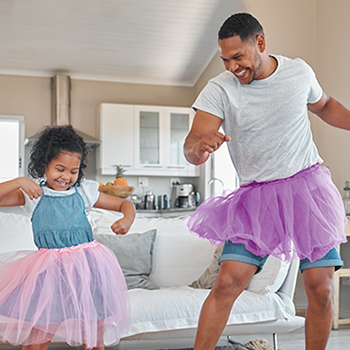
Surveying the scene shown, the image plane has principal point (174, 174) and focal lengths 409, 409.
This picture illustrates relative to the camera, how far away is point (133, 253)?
2.44 metres

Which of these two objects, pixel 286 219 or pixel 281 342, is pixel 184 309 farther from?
pixel 286 219

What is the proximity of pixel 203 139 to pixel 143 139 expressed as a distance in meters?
4.53

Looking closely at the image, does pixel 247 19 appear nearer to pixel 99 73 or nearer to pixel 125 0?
pixel 125 0

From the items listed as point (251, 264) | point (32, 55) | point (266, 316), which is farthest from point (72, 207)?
point (32, 55)

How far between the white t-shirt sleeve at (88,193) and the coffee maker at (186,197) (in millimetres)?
3899

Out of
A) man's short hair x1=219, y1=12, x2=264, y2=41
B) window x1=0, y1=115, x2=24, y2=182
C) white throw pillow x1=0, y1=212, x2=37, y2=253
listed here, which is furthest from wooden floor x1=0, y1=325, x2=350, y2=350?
window x1=0, y1=115, x2=24, y2=182

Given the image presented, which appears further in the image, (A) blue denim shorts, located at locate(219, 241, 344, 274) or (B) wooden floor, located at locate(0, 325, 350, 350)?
(B) wooden floor, located at locate(0, 325, 350, 350)

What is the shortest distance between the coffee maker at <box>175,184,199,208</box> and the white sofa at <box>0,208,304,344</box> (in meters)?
2.75

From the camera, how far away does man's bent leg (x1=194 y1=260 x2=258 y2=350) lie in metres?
1.28

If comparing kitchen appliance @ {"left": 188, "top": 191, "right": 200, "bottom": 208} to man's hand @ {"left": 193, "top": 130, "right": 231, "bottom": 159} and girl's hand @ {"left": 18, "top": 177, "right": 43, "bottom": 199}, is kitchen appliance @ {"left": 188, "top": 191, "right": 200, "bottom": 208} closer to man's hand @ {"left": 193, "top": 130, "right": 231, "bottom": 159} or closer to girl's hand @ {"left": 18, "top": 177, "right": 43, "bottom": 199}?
girl's hand @ {"left": 18, "top": 177, "right": 43, "bottom": 199}

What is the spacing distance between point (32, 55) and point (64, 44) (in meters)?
0.56

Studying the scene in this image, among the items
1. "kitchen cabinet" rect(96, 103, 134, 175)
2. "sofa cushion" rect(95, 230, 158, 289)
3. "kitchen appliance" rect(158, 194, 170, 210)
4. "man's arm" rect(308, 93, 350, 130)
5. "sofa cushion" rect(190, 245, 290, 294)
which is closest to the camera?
"man's arm" rect(308, 93, 350, 130)

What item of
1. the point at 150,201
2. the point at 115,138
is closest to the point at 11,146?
the point at 115,138

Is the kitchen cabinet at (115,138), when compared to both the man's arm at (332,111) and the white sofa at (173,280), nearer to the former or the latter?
the white sofa at (173,280)
